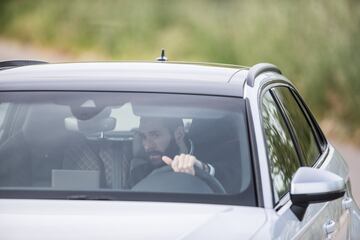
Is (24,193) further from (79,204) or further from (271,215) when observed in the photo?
(271,215)

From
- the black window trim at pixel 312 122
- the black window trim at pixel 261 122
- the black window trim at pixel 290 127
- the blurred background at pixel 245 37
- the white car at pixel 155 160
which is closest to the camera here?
the white car at pixel 155 160

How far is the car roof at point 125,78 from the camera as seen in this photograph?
21.6ft

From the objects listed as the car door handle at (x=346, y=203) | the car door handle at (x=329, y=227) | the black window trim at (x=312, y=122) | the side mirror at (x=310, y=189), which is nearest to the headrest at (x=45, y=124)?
the side mirror at (x=310, y=189)

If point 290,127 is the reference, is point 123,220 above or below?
below

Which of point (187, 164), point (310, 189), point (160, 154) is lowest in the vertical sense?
→ point (310, 189)

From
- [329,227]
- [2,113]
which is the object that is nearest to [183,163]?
[329,227]

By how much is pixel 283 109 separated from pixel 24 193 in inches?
71.0

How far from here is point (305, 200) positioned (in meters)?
5.93

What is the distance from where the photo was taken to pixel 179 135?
645cm

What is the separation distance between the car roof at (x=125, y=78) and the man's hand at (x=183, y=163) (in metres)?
0.39

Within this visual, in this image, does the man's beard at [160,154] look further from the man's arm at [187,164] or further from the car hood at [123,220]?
the car hood at [123,220]

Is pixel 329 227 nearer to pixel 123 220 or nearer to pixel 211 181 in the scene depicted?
pixel 211 181

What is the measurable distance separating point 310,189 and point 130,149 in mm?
985

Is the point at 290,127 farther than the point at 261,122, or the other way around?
the point at 290,127
